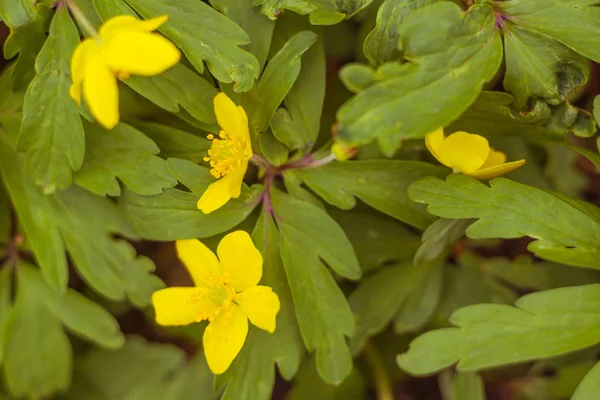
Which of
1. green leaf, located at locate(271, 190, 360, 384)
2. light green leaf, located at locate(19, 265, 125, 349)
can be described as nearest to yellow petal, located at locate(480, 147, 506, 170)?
green leaf, located at locate(271, 190, 360, 384)

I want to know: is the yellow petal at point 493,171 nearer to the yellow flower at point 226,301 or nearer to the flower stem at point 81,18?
the yellow flower at point 226,301

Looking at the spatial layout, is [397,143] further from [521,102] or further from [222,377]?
[222,377]

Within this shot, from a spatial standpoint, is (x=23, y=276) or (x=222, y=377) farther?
(x=23, y=276)

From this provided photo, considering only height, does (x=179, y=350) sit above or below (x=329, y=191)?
below

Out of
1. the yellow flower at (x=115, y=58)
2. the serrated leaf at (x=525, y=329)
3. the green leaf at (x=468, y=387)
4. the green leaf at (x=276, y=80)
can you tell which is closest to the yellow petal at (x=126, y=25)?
the yellow flower at (x=115, y=58)

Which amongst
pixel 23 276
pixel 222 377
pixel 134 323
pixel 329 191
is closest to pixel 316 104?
pixel 329 191

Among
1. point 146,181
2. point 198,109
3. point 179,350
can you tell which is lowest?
point 179,350
